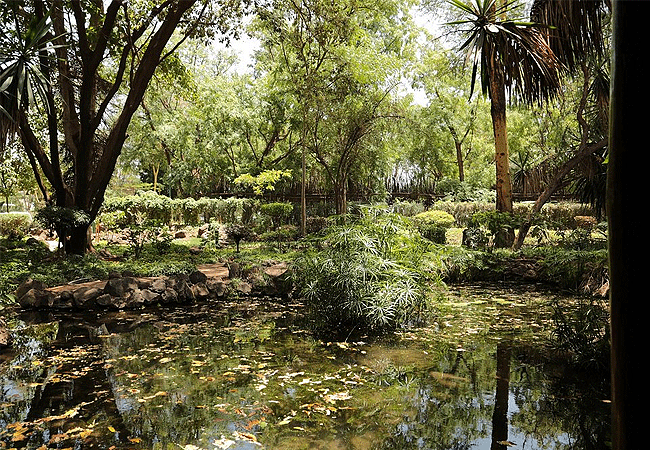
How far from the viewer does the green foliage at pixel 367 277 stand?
5074 millimetres

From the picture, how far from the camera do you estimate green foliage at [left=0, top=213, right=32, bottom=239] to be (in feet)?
53.3

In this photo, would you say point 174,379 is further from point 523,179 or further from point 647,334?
point 523,179

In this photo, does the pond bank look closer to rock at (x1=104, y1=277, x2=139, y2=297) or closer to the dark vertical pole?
rock at (x1=104, y1=277, x2=139, y2=297)

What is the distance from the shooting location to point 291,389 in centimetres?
369

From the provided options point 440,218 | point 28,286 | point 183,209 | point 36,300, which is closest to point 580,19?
point 36,300

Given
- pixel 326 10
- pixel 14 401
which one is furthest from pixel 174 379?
pixel 326 10

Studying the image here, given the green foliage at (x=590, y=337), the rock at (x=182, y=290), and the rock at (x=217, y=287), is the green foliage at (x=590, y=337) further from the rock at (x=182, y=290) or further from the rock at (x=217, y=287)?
the rock at (x=182, y=290)

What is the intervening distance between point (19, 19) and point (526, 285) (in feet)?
38.3

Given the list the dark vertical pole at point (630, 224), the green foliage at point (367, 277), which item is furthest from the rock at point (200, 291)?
the dark vertical pole at point (630, 224)

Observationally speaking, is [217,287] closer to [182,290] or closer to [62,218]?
[182,290]

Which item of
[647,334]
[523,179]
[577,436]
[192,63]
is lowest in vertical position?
[577,436]

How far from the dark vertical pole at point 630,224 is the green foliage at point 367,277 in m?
3.89

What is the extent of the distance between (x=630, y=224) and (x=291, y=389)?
3.06 m

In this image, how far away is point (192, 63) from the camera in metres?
25.9
